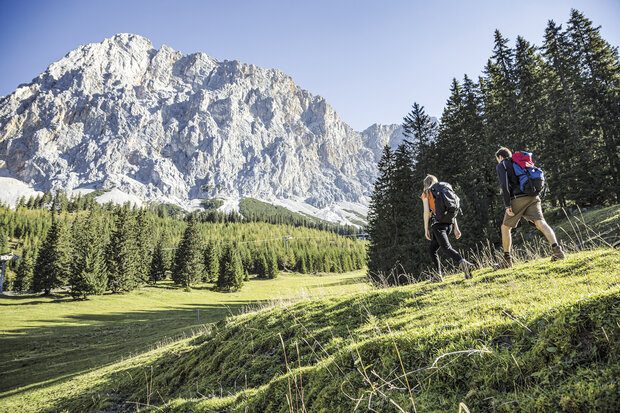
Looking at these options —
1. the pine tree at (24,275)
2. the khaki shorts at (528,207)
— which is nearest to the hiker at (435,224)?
the khaki shorts at (528,207)

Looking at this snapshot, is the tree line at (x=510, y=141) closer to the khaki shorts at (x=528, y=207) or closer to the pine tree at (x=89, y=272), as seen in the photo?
the khaki shorts at (x=528, y=207)

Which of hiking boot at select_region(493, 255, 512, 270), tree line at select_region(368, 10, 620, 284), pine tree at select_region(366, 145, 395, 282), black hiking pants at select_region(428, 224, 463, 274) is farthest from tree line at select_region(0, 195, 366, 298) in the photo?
hiking boot at select_region(493, 255, 512, 270)

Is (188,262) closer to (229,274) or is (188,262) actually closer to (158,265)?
(229,274)

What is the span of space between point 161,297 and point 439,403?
201 ft

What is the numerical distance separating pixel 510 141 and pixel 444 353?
113 feet

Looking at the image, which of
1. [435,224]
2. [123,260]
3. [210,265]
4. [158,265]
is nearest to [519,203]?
[435,224]

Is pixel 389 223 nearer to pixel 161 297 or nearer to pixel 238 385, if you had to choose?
pixel 238 385

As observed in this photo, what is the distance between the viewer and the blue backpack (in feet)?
19.9

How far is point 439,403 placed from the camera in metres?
2.49

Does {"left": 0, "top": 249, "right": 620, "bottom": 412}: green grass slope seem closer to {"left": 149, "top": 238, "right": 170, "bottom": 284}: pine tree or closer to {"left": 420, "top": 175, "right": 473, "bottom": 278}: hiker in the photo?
{"left": 420, "top": 175, "right": 473, "bottom": 278}: hiker

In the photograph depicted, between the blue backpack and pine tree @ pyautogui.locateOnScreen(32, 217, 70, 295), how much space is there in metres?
71.7

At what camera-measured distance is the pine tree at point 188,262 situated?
64688 mm

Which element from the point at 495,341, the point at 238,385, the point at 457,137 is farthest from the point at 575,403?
the point at 457,137

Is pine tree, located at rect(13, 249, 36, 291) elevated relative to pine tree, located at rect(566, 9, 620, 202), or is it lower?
lower
